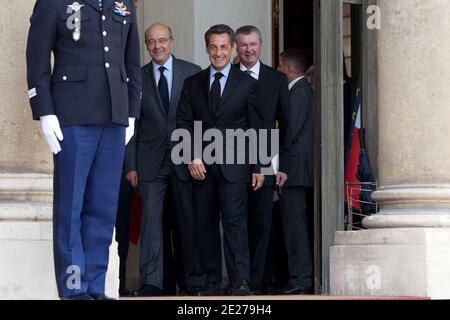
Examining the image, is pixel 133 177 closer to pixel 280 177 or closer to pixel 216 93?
pixel 216 93

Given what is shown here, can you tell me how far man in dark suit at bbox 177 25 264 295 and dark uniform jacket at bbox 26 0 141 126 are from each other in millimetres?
2097

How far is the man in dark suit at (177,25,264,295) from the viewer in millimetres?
10516

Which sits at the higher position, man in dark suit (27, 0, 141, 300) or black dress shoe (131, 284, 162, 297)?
man in dark suit (27, 0, 141, 300)

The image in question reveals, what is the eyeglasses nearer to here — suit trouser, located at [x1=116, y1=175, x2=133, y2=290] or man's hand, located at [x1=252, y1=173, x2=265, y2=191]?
suit trouser, located at [x1=116, y1=175, x2=133, y2=290]

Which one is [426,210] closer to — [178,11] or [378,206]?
[378,206]

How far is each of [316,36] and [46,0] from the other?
302cm

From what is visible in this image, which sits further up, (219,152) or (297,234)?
(219,152)

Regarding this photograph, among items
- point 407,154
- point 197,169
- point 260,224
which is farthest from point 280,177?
point 407,154

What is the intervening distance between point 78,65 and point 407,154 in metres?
2.71

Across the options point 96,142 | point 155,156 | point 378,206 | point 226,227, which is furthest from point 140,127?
point 96,142

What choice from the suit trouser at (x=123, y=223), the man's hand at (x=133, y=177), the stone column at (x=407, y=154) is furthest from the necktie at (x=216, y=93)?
the stone column at (x=407, y=154)

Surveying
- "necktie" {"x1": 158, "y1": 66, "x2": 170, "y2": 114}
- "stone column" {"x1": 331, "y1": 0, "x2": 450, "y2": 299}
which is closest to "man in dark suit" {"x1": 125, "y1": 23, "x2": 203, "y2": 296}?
"necktie" {"x1": 158, "y1": 66, "x2": 170, "y2": 114}

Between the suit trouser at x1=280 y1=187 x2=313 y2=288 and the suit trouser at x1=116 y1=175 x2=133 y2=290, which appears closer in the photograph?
the suit trouser at x1=280 y1=187 x2=313 y2=288

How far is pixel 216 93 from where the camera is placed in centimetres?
1066
